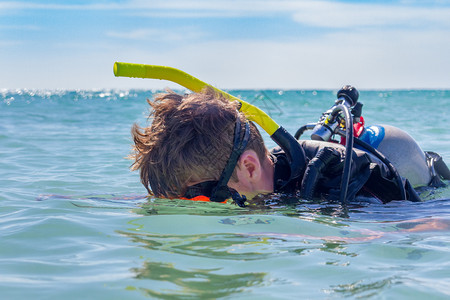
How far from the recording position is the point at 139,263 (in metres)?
1.87

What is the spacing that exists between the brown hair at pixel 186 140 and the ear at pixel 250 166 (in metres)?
0.04

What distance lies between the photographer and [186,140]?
2.38 m

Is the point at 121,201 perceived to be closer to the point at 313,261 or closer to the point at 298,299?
the point at 313,261

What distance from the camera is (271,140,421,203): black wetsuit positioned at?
246 cm

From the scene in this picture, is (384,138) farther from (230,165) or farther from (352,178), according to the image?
(230,165)

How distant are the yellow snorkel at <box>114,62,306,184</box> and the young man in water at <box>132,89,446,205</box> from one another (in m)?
0.06

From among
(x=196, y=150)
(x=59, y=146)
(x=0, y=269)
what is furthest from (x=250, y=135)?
(x=59, y=146)

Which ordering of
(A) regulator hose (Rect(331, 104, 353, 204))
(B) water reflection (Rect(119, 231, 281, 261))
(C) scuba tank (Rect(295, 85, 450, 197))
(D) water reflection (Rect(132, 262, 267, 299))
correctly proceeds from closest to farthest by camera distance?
(D) water reflection (Rect(132, 262, 267, 299)) < (B) water reflection (Rect(119, 231, 281, 261)) < (A) regulator hose (Rect(331, 104, 353, 204)) < (C) scuba tank (Rect(295, 85, 450, 197))

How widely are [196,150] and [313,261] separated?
2.60ft

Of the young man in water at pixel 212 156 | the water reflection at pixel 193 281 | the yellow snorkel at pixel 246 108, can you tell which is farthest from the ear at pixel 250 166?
the water reflection at pixel 193 281

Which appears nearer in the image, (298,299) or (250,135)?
(298,299)

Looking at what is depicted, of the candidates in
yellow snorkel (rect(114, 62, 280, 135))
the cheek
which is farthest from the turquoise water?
yellow snorkel (rect(114, 62, 280, 135))

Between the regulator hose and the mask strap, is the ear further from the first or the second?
the regulator hose

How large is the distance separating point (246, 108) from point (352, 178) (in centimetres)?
62
